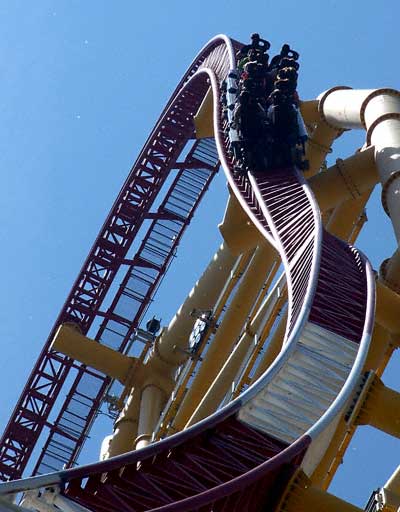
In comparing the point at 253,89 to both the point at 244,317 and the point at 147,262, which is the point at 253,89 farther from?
the point at 147,262

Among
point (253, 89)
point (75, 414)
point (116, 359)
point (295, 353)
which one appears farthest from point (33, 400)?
point (295, 353)

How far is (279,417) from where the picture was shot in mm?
10828

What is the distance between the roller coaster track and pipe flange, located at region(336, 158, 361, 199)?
0.81m

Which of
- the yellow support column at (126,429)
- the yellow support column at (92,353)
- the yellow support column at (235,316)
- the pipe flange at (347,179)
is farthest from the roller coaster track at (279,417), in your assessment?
the yellow support column at (126,429)

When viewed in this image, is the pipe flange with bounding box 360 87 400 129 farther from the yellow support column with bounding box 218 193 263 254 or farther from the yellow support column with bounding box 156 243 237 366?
the yellow support column with bounding box 156 243 237 366

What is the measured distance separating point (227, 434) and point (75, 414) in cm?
1414

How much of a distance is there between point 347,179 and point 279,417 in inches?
248

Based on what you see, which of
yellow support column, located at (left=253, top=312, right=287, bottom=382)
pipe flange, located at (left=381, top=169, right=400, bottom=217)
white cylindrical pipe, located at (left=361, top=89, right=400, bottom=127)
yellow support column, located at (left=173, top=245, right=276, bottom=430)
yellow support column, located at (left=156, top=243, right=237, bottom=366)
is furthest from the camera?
yellow support column, located at (left=156, top=243, right=237, bottom=366)

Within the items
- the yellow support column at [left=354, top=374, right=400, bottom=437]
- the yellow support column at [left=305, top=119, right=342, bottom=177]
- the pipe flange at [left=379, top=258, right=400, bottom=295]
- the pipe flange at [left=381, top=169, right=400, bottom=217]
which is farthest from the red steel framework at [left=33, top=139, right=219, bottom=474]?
the yellow support column at [left=354, top=374, right=400, bottom=437]

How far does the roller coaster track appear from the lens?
922 cm

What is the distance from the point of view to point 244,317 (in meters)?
19.4

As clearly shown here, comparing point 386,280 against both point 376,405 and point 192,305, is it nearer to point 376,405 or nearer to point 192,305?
point 376,405

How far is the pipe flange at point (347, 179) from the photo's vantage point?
16406 mm

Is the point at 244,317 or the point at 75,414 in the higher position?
the point at 244,317
